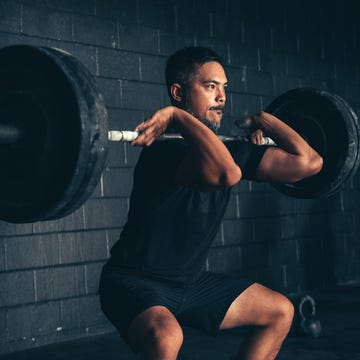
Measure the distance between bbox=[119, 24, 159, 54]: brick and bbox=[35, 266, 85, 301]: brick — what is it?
1253mm

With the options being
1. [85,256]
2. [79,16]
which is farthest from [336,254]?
[79,16]

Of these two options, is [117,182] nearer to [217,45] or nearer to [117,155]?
[117,155]

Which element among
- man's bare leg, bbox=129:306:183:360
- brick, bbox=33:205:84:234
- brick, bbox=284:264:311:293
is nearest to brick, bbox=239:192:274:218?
brick, bbox=284:264:311:293

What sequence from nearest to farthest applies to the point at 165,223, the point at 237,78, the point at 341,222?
the point at 165,223, the point at 237,78, the point at 341,222

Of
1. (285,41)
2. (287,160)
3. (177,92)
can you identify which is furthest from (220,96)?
(285,41)

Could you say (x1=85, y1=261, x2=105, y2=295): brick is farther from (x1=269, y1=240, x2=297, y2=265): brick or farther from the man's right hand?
the man's right hand

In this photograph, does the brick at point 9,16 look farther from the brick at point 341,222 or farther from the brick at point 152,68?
the brick at point 341,222

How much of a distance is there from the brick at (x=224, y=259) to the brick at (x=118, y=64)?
1189 mm

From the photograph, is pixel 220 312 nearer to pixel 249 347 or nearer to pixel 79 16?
pixel 249 347

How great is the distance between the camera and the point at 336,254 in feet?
18.2

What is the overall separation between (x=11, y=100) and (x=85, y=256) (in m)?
1.68

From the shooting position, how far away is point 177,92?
268cm

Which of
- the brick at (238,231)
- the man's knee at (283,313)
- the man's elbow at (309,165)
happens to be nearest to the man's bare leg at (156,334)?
the man's knee at (283,313)

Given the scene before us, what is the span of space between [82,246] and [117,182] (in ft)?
1.35
